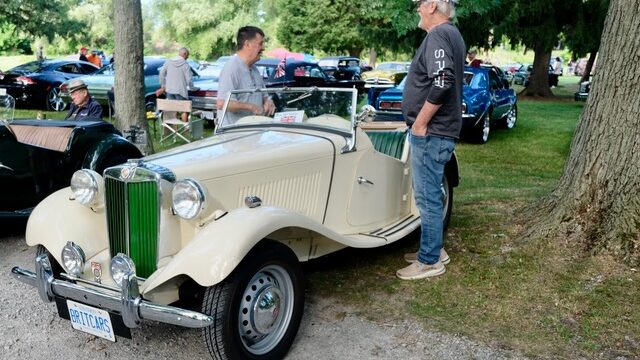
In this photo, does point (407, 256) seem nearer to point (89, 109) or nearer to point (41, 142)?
point (41, 142)

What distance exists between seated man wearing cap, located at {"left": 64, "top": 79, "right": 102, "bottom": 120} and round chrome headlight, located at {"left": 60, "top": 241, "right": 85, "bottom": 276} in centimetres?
388

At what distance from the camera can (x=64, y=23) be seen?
2939cm

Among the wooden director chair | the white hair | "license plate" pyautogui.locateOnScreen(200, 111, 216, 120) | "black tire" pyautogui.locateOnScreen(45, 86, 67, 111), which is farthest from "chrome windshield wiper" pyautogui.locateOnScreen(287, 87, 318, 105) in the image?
"black tire" pyautogui.locateOnScreen(45, 86, 67, 111)

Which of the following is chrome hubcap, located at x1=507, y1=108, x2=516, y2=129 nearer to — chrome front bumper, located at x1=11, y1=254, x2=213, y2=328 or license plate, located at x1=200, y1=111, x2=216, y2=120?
license plate, located at x1=200, y1=111, x2=216, y2=120

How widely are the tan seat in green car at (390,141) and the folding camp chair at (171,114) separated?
5.77 meters

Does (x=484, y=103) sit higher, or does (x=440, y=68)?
(x=440, y=68)

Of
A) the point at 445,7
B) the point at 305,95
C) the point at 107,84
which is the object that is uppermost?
the point at 445,7

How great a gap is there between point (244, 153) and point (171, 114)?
7.64 m

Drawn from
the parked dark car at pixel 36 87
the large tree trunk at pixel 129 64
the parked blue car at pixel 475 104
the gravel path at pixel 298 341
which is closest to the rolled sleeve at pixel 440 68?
the gravel path at pixel 298 341

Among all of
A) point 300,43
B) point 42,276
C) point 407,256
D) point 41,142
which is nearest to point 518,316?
point 407,256

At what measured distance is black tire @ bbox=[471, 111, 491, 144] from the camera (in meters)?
11.7

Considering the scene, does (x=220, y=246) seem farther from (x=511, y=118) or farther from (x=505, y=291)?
(x=511, y=118)

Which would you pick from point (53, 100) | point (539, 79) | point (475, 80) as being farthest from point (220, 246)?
point (539, 79)

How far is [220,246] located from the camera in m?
2.93
